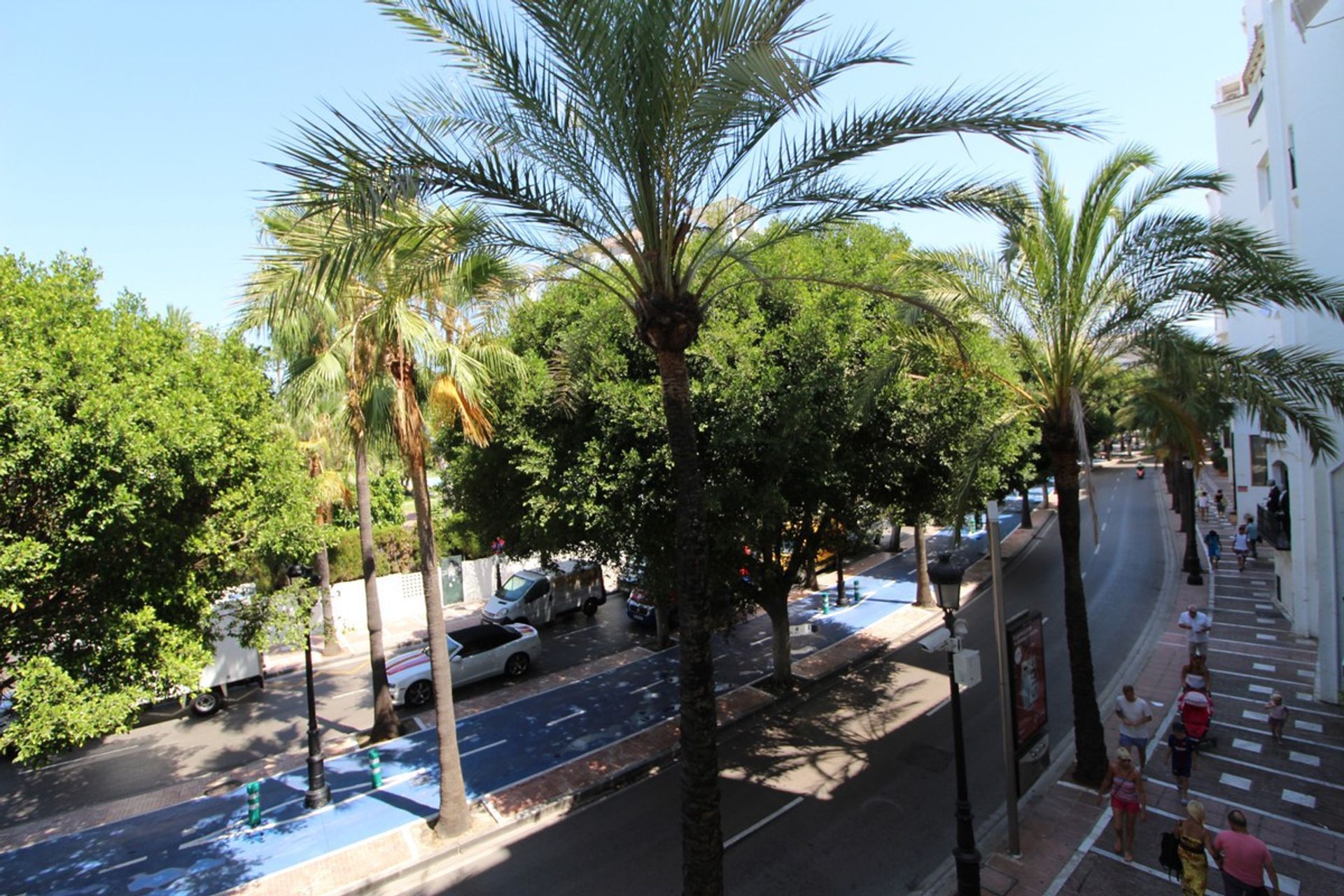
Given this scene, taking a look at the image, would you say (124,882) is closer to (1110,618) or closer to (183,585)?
(183,585)

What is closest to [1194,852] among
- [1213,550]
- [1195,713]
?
[1195,713]

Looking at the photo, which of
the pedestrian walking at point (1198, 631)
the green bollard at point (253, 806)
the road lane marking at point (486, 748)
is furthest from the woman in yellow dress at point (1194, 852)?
the green bollard at point (253, 806)

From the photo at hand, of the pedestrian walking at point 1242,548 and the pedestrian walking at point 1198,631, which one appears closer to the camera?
the pedestrian walking at point 1198,631

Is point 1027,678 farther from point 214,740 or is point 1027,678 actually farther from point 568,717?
point 214,740

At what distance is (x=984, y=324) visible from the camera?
11.0 metres

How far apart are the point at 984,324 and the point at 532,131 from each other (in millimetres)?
7398

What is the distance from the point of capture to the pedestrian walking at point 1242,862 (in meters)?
7.07

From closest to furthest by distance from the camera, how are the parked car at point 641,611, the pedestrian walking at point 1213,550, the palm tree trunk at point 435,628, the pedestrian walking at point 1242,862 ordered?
the pedestrian walking at point 1242,862
the palm tree trunk at point 435,628
the parked car at point 641,611
the pedestrian walking at point 1213,550

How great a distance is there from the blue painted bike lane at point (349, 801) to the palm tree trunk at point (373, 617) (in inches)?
16.3

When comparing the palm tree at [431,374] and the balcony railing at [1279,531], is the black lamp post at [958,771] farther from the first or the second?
the balcony railing at [1279,531]

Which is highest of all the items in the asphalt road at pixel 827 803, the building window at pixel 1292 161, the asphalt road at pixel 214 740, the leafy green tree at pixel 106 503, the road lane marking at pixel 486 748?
the building window at pixel 1292 161

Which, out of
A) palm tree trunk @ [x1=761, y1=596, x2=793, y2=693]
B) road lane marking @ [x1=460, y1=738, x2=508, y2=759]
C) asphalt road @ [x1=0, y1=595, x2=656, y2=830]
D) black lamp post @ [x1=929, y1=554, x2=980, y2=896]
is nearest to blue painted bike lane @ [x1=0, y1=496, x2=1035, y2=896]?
road lane marking @ [x1=460, y1=738, x2=508, y2=759]

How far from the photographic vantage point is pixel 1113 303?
9.97 m

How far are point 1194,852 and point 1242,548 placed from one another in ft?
64.2
